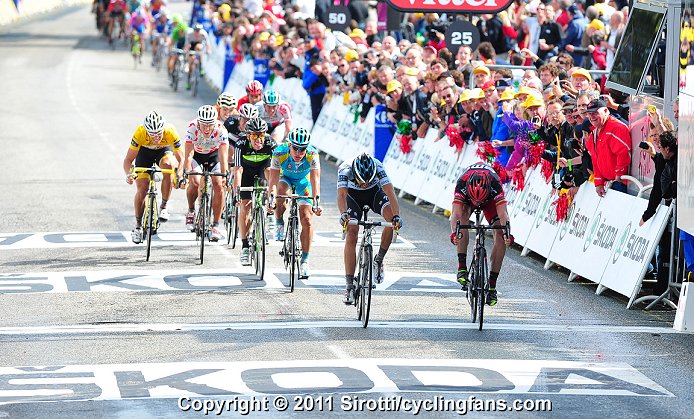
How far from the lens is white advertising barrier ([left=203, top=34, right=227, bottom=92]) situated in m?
45.1

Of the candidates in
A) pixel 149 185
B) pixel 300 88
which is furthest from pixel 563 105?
pixel 300 88

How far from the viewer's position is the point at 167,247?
62.6 ft

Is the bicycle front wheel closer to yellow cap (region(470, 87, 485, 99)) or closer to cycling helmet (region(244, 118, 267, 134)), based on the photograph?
cycling helmet (region(244, 118, 267, 134))

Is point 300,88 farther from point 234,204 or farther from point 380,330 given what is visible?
point 380,330

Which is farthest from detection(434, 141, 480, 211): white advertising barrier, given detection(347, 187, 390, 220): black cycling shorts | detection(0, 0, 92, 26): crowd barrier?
detection(0, 0, 92, 26): crowd barrier

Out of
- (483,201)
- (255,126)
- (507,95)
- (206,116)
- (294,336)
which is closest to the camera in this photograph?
(294,336)

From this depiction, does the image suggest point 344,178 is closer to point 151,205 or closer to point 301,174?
point 301,174

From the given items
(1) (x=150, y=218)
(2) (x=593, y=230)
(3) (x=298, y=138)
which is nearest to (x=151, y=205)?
(1) (x=150, y=218)

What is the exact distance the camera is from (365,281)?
1373 cm

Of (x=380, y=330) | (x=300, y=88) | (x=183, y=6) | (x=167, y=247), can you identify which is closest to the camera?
(x=380, y=330)

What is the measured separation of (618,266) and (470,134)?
621 centimetres

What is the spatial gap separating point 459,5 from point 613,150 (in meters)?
5.10

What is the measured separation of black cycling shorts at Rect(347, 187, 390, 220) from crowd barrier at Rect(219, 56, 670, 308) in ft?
8.46

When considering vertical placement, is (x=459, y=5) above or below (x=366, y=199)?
above
